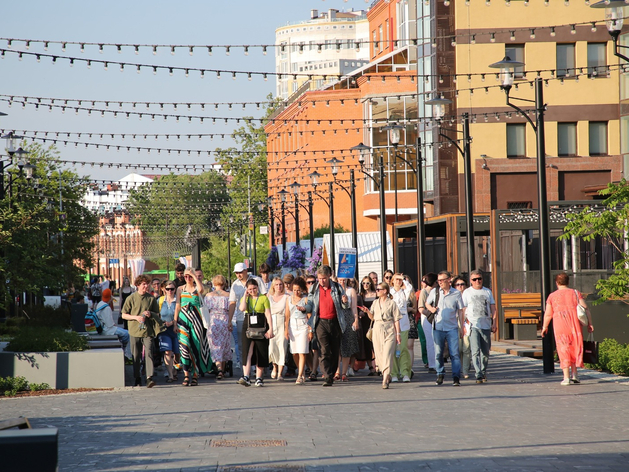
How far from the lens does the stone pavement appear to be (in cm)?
877

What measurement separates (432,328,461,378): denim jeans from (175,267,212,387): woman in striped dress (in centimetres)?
391

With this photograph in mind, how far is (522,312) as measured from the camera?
26953mm

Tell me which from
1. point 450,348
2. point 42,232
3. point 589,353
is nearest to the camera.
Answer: point 589,353

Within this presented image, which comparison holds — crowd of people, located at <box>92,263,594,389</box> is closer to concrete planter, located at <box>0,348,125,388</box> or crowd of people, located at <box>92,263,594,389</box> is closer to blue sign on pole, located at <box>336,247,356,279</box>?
concrete planter, located at <box>0,348,125,388</box>

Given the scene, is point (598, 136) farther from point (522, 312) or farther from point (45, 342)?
point (45, 342)

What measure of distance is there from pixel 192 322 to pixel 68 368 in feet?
7.25

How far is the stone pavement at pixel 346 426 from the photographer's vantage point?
8766mm

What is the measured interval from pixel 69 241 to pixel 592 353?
113 feet

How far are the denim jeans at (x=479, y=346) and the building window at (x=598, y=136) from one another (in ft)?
108

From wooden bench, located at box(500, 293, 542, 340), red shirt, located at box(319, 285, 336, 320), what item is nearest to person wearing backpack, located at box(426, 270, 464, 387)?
red shirt, located at box(319, 285, 336, 320)

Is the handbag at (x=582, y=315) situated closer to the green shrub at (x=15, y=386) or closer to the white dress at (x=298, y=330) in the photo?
the white dress at (x=298, y=330)

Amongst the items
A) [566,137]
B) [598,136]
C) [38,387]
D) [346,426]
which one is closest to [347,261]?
[38,387]

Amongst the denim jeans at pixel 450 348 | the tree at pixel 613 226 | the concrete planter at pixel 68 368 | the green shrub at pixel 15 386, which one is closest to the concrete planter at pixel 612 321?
the tree at pixel 613 226

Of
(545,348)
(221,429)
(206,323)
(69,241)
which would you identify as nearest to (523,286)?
(545,348)
